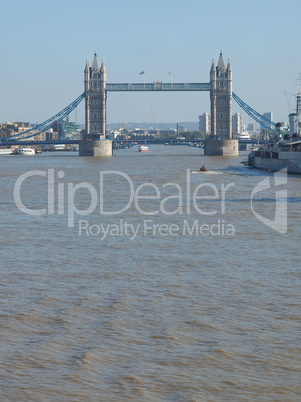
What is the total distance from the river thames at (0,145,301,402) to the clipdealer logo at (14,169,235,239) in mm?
285

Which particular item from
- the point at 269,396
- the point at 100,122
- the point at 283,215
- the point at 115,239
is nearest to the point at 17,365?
the point at 269,396

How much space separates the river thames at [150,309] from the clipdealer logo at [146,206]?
0.93 ft

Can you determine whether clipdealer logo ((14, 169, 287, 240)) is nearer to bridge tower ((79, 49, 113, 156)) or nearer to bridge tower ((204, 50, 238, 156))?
bridge tower ((79, 49, 113, 156))

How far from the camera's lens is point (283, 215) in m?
30.3

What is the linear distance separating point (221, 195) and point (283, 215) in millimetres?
11756

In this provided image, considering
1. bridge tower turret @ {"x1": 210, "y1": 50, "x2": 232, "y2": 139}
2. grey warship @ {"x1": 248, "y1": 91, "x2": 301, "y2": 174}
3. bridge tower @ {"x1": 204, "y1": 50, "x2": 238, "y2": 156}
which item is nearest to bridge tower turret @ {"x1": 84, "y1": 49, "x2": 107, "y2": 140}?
bridge tower @ {"x1": 204, "y1": 50, "x2": 238, "y2": 156}

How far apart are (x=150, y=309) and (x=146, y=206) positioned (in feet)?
69.1

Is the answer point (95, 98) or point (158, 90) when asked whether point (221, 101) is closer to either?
point (158, 90)

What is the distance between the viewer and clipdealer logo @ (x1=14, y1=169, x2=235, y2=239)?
2503cm

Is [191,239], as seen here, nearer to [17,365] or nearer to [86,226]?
[86,226]

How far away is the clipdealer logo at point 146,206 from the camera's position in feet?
82.1

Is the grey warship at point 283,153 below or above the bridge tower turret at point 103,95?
below

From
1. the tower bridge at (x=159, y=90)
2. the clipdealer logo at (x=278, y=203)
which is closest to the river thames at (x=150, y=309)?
the clipdealer logo at (x=278, y=203)

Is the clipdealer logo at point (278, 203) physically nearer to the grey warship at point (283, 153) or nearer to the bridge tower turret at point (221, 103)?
the grey warship at point (283, 153)
